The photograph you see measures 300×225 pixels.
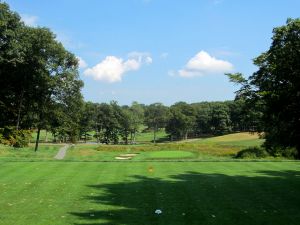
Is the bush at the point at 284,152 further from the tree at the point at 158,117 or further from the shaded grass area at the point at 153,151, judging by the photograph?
the tree at the point at 158,117

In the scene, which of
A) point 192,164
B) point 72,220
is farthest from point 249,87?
point 72,220

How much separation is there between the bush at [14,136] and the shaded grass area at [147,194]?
Answer: 96.3 ft

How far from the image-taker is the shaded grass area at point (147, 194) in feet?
33.2

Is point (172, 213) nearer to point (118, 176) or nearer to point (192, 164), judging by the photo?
point (118, 176)

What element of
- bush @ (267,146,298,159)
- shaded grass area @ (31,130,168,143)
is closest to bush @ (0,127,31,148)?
bush @ (267,146,298,159)

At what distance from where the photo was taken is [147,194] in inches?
504

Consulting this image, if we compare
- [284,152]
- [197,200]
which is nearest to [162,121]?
[284,152]

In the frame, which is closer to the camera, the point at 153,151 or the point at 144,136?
the point at 153,151

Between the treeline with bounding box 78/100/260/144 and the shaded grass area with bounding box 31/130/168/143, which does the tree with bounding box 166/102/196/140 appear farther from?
the shaded grass area with bounding box 31/130/168/143

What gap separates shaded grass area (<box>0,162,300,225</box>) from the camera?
33.2ft

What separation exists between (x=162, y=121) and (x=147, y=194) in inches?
5409

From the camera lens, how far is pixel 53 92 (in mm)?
51906

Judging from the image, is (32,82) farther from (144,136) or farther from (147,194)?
(144,136)

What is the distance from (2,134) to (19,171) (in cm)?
3306
